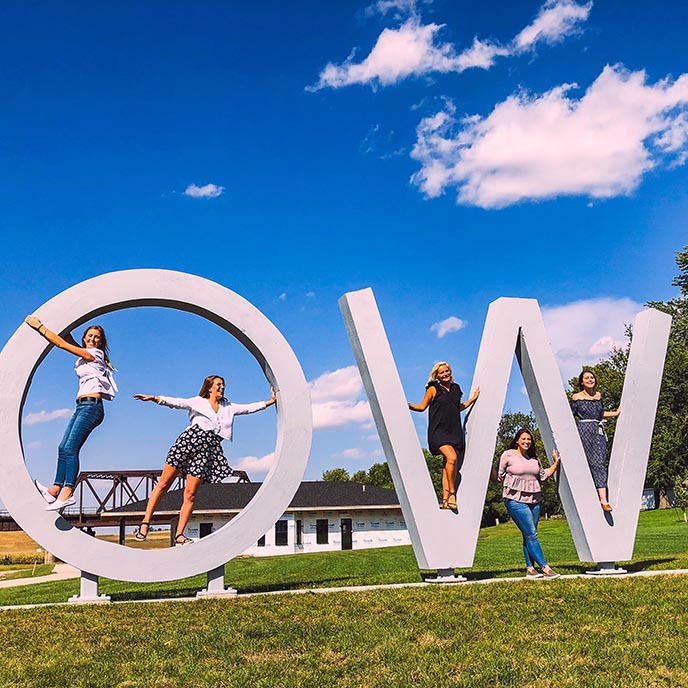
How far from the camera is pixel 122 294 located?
9.21m

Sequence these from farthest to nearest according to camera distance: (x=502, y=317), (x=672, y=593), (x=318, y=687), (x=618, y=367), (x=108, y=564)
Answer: (x=618, y=367), (x=502, y=317), (x=108, y=564), (x=672, y=593), (x=318, y=687)

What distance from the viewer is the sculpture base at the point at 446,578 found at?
9703 mm

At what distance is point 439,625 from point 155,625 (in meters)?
2.62

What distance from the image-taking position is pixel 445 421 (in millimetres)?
9898

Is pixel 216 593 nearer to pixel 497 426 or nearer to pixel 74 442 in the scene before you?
pixel 74 442

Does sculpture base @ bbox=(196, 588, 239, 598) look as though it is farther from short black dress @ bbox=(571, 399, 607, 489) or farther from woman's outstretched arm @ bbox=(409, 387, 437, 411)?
short black dress @ bbox=(571, 399, 607, 489)

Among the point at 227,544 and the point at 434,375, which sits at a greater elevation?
the point at 434,375

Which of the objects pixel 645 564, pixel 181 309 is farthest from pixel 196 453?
pixel 645 564

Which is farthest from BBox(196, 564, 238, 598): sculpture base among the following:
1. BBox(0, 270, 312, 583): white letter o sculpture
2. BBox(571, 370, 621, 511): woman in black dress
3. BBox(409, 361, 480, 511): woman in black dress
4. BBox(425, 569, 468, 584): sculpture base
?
BBox(571, 370, 621, 511): woman in black dress

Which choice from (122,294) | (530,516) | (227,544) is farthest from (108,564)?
(530,516)

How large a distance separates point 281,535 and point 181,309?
99.9 feet

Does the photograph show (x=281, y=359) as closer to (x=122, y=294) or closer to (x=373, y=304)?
(x=373, y=304)

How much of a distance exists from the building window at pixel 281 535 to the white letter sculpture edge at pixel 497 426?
29.0 meters

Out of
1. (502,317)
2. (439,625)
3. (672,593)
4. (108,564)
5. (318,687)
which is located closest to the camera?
(318,687)
